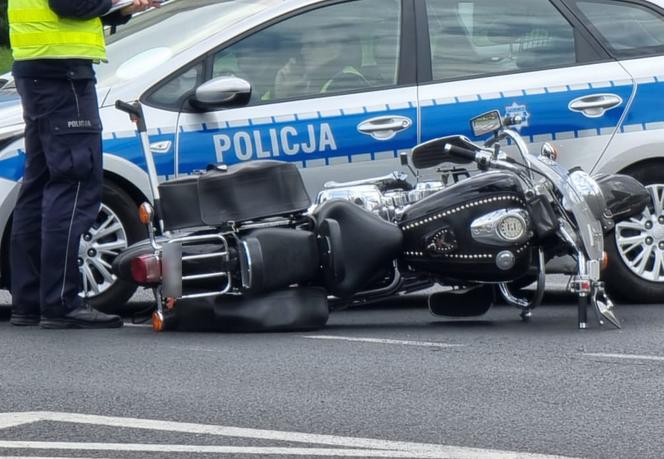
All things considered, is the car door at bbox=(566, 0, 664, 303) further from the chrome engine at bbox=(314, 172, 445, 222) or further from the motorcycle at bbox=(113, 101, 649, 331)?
the chrome engine at bbox=(314, 172, 445, 222)

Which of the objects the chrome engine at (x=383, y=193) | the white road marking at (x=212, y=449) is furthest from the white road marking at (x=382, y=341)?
the white road marking at (x=212, y=449)

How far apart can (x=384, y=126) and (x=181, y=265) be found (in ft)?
4.93

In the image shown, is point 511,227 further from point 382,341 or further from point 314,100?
point 314,100

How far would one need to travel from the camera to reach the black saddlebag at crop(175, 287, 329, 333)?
→ 7.67 m

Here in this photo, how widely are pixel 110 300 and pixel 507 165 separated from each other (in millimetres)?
2045

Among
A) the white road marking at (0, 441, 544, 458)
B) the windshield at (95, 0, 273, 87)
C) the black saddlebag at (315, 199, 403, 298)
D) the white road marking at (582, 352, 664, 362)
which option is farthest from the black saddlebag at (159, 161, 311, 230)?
the white road marking at (0, 441, 544, 458)

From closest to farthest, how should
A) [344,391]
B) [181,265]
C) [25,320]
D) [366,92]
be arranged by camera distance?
[344,391] < [181,265] < [25,320] < [366,92]

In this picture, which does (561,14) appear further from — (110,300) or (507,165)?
(110,300)

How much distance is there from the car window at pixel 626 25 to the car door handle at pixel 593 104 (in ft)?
1.09

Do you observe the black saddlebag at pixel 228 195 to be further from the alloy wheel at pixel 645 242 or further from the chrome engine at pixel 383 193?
the alloy wheel at pixel 645 242

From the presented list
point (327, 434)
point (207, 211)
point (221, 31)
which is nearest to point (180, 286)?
point (207, 211)

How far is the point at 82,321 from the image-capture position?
792 cm

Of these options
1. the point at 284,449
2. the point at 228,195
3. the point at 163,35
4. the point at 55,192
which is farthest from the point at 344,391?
the point at 163,35

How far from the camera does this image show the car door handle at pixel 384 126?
8508 mm
